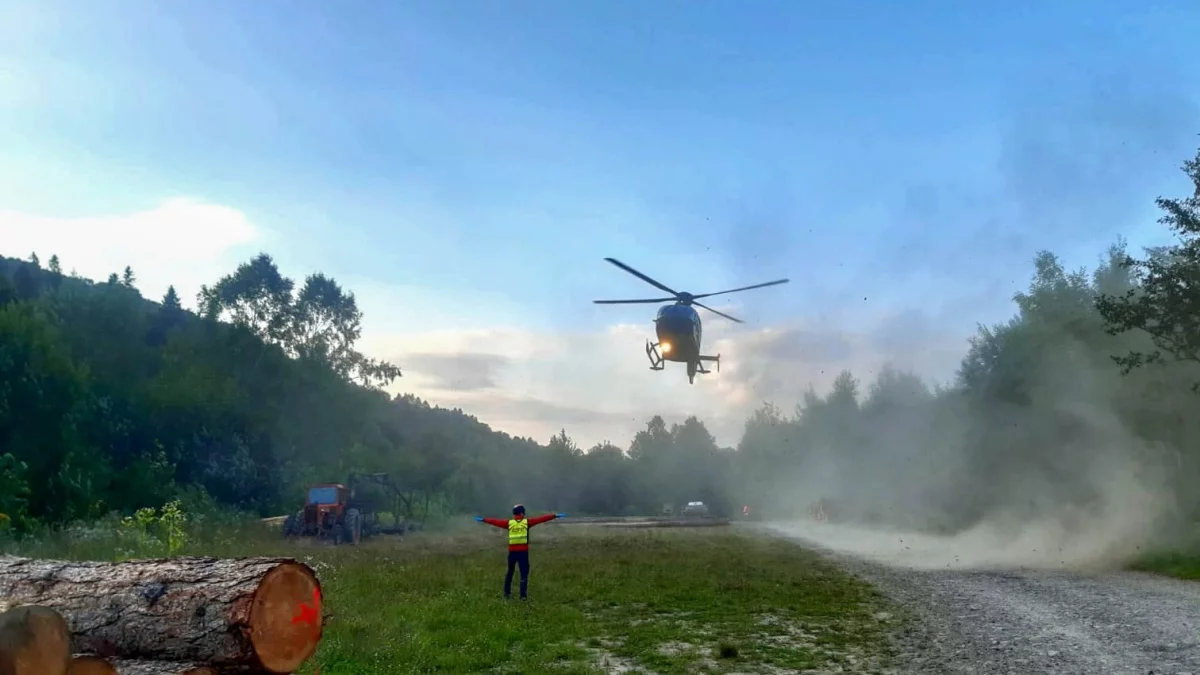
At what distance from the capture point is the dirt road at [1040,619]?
31.7ft

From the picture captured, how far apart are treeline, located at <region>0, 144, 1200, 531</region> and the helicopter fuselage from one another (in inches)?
511

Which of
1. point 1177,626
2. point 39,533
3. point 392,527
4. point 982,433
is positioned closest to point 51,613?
point 1177,626

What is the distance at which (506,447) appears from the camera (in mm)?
90500

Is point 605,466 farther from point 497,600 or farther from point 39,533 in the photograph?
point 497,600

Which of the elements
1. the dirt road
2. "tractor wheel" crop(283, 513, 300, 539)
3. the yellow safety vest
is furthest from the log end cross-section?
"tractor wheel" crop(283, 513, 300, 539)

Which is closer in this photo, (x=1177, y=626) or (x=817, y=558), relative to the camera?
(x=1177, y=626)

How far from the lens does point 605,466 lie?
81500mm

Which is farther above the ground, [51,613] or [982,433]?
[982,433]

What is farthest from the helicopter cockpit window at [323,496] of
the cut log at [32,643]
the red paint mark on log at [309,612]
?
the cut log at [32,643]

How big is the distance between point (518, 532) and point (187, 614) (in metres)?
9.11

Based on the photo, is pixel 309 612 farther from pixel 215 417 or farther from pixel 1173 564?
pixel 215 417

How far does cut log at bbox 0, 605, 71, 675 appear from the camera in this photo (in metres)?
4.96

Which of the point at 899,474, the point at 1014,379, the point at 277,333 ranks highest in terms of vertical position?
the point at 277,333

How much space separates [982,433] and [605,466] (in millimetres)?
47313
